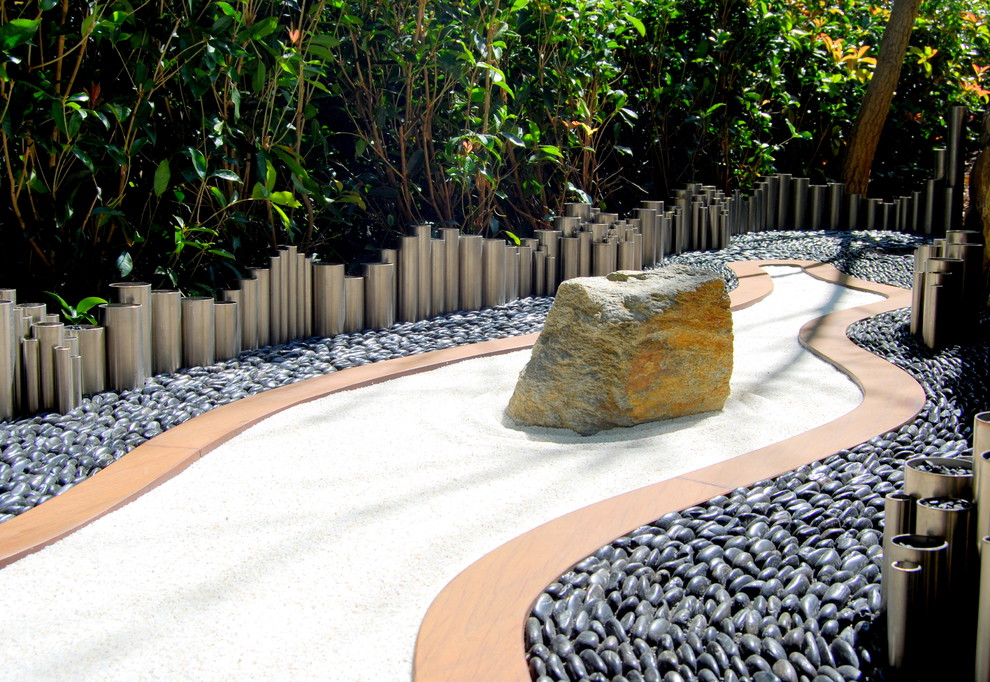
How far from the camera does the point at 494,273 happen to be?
5535 mm

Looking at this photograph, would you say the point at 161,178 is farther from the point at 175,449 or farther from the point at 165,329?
the point at 175,449

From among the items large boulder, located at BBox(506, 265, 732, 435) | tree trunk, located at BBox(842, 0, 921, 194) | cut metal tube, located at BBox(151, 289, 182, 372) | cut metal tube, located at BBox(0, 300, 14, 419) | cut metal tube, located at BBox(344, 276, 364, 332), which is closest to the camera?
cut metal tube, located at BBox(0, 300, 14, 419)

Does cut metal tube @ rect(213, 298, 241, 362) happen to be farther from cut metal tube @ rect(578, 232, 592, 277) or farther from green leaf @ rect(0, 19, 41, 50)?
cut metal tube @ rect(578, 232, 592, 277)

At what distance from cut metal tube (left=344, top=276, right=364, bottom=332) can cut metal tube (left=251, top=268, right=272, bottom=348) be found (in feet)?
1.40

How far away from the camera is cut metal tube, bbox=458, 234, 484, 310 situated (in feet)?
17.8

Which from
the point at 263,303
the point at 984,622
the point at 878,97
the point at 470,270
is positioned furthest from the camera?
the point at 878,97

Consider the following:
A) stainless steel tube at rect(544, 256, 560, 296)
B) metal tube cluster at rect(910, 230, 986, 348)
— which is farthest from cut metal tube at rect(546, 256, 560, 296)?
metal tube cluster at rect(910, 230, 986, 348)

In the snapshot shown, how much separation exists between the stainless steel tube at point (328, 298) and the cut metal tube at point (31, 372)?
154 cm

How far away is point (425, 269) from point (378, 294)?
347 mm

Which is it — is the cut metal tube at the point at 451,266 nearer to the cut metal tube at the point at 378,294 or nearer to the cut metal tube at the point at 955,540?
the cut metal tube at the point at 378,294

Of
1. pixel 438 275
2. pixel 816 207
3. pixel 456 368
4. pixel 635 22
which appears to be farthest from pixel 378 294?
pixel 816 207

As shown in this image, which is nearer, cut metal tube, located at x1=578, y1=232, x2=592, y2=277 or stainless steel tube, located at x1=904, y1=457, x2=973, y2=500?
stainless steel tube, located at x1=904, y1=457, x2=973, y2=500

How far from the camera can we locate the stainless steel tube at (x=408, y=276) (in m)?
5.18

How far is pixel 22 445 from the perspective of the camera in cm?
328
